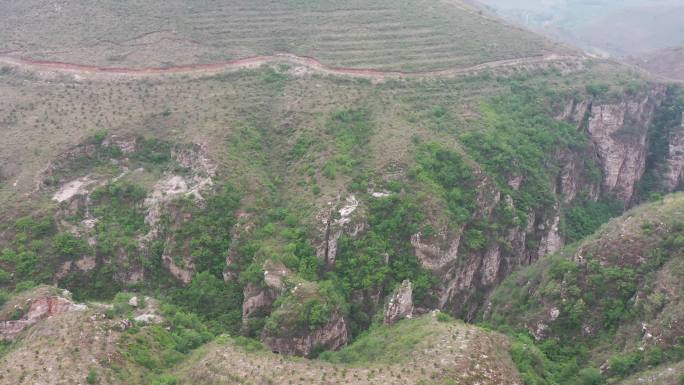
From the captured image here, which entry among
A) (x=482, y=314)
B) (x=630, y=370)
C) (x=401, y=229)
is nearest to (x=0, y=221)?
(x=401, y=229)

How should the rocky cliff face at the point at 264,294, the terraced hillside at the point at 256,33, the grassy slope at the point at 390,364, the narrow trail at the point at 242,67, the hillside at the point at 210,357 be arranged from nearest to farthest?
the hillside at the point at 210,357 → the grassy slope at the point at 390,364 → the rocky cliff face at the point at 264,294 → the narrow trail at the point at 242,67 → the terraced hillside at the point at 256,33

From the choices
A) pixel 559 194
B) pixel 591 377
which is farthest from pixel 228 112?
pixel 591 377

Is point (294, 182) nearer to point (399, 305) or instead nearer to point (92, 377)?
point (399, 305)

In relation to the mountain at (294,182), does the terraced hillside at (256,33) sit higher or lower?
higher

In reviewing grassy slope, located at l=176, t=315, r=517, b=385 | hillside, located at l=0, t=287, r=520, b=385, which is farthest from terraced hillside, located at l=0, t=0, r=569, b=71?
grassy slope, located at l=176, t=315, r=517, b=385

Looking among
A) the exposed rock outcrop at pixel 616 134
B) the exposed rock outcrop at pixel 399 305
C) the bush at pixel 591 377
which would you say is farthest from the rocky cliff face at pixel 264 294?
the exposed rock outcrop at pixel 616 134

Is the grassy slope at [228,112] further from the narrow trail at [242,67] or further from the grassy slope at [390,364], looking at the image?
the grassy slope at [390,364]
